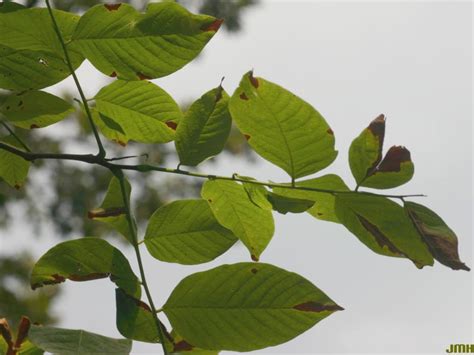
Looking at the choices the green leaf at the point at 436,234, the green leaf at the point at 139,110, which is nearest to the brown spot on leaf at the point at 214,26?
the green leaf at the point at 139,110

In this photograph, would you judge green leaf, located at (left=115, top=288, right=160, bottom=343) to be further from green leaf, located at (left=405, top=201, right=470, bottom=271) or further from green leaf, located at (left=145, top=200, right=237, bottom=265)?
green leaf, located at (left=405, top=201, right=470, bottom=271)

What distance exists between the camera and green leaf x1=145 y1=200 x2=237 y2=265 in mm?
741

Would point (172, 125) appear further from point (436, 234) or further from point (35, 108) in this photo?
point (436, 234)

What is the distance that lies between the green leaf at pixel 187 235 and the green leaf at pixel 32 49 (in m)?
0.17

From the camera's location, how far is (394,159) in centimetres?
71

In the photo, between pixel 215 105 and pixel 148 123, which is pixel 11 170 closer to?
pixel 148 123

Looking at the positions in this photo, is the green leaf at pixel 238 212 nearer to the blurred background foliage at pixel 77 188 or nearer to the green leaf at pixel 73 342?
the green leaf at pixel 73 342

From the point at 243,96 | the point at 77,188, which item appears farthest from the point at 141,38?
the point at 77,188

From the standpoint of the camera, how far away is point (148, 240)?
2.50ft

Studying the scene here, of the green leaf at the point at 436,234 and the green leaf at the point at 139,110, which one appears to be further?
the green leaf at the point at 139,110

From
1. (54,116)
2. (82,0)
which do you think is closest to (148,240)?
(54,116)

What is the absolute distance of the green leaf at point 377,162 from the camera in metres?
0.70

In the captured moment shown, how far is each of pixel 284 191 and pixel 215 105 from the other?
0.33 ft

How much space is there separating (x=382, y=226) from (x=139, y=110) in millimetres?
298
